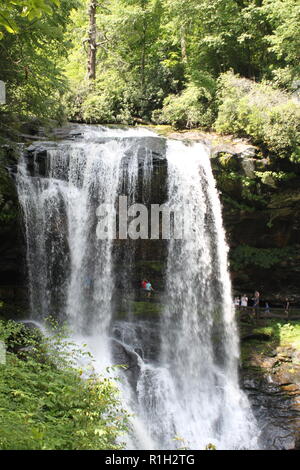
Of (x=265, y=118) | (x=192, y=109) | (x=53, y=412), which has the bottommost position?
(x=53, y=412)

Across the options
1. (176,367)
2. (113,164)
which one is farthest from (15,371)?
(113,164)

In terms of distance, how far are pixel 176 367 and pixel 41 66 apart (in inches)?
382

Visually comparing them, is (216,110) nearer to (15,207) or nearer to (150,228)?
(150,228)

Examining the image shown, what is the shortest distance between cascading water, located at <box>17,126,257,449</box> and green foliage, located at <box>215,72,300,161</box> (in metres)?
2.02

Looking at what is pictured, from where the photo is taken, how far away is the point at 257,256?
Answer: 48.6 feet

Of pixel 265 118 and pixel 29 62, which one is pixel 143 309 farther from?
pixel 29 62

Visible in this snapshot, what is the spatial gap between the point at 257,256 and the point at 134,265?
5.05m

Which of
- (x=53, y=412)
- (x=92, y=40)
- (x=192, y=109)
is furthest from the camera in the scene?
(x=92, y=40)

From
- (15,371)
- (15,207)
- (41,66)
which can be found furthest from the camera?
(15,207)

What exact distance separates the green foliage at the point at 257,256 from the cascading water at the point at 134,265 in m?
1.85

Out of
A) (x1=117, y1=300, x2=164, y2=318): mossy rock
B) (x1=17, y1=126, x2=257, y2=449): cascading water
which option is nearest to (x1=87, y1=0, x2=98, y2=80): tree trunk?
(x1=17, y1=126, x2=257, y2=449): cascading water

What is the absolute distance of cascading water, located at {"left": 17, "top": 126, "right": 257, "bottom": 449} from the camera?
10.9 meters

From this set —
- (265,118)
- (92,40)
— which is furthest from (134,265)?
(92,40)
